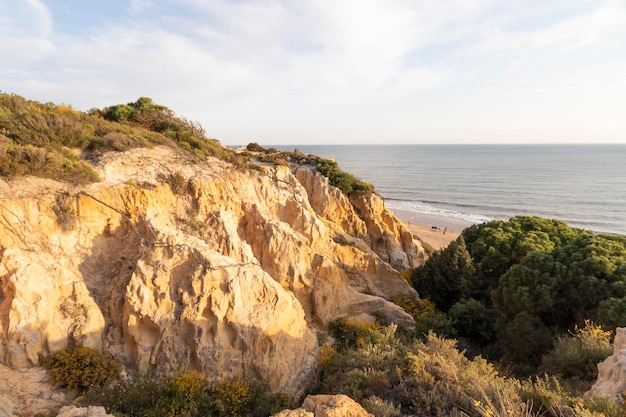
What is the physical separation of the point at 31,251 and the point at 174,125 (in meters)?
10.5

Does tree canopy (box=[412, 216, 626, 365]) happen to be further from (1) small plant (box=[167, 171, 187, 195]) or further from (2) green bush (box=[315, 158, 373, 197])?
(1) small plant (box=[167, 171, 187, 195])

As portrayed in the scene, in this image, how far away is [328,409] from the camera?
538 centimetres

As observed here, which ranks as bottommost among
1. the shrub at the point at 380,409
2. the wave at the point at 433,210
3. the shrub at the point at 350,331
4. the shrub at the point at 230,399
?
the wave at the point at 433,210

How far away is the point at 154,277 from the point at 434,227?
36637 millimetres

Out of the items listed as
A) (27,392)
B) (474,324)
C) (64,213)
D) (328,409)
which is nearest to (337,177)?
(474,324)

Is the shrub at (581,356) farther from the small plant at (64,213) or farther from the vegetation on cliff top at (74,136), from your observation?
the small plant at (64,213)

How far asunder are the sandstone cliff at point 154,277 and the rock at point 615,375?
693cm

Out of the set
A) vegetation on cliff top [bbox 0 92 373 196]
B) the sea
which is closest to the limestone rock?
vegetation on cliff top [bbox 0 92 373 196]

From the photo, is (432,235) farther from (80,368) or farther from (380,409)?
(80,368)

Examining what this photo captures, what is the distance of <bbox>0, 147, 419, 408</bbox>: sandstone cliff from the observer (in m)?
8.30

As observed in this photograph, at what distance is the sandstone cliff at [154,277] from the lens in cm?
830

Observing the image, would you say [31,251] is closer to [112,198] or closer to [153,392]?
[112,198]

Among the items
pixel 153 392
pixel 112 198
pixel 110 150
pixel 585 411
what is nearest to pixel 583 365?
pixel 585 411

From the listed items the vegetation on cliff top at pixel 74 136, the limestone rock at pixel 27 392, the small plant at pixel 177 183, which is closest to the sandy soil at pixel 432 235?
the vegetation on cliff top at pixel 74 136
